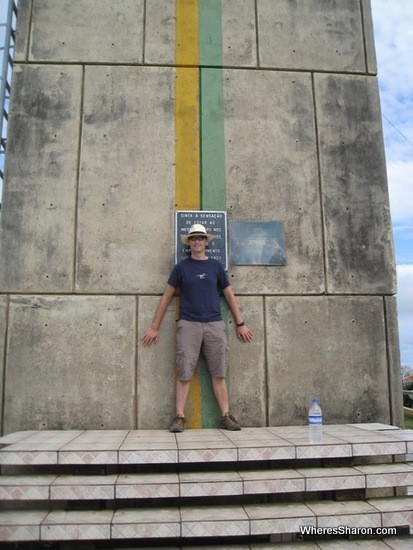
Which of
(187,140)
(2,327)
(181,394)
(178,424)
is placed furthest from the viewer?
(187,140)

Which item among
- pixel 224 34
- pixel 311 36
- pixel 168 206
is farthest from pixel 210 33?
pixel 168 206

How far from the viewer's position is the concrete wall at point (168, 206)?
5402 millimetres

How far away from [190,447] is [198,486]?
1.14 feet

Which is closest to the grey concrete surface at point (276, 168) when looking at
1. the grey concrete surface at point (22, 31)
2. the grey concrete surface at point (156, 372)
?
the grey concrete surface at point (156, 372)

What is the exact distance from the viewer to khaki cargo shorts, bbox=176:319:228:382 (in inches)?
207

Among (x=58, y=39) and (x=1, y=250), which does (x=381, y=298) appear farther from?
(x=58, y=39)

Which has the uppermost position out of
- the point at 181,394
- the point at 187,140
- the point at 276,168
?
the point at 187,140

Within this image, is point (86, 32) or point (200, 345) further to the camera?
point (86, 32)

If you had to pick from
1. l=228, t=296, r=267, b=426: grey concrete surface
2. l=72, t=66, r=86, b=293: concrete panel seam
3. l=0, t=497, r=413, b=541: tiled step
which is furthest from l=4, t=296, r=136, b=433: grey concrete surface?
l=0, t=497, r=413, b=541: tiled step

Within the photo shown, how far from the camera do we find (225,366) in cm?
531

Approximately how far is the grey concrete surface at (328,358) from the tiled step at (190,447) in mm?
695

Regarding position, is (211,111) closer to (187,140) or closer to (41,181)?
(187,140)

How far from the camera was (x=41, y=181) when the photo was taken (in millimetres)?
5676

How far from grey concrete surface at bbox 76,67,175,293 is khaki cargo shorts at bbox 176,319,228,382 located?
0.62 metres
